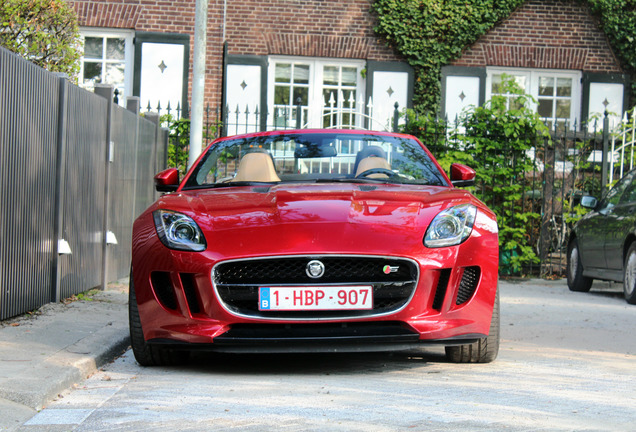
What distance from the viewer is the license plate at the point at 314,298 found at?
503 centimetres

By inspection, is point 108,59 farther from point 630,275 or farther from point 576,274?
point 630,275

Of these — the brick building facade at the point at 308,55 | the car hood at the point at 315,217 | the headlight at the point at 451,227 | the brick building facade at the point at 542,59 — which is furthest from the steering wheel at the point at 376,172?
the brick building facade at the point at 542,59

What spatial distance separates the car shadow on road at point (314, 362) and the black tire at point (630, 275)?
16.3ft

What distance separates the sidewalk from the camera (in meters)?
4.43

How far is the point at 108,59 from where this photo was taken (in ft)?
67.1

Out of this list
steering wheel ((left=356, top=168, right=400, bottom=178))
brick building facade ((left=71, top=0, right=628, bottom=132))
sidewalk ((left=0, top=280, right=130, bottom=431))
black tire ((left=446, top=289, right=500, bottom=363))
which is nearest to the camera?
sidewalk ((left=0, top=280, right=130, bottom=431))

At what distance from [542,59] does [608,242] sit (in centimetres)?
1001

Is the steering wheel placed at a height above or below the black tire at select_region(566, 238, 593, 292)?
above

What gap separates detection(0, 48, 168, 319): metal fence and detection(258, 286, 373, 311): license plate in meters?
2.30

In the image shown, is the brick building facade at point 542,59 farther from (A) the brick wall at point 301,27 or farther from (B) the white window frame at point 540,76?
(A) the brick wall at point 301,27

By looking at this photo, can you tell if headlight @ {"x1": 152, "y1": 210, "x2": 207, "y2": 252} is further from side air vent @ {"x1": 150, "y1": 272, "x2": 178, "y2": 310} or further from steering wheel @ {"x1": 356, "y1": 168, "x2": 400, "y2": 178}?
steering wheel @ {"x1": 356, "y1": 168, "x2": 400, "y2": 178}

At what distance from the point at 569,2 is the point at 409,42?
A: 3.58 m

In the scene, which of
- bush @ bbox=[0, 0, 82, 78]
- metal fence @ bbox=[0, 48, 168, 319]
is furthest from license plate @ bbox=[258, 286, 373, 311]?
bush @ bbox=[0, 0, 82, 78]

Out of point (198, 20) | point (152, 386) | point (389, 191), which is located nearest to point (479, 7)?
point (198, 20)
